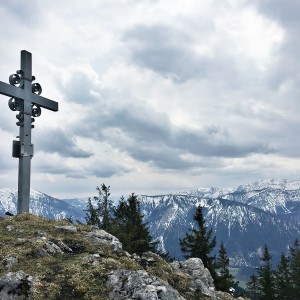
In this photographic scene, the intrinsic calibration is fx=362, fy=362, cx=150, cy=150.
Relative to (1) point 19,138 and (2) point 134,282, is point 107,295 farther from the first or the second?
(1) point 19,138

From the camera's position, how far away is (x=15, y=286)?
41.6 ft

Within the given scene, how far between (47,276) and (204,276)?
30.5 ft

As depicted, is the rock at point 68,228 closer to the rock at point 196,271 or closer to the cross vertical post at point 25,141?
the cross vertical post at point 25,141

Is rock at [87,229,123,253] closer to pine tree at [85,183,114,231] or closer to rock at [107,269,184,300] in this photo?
rock at [107,269,184,300]

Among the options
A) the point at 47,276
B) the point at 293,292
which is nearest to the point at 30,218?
the point at 47,276

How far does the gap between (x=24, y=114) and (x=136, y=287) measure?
15.1 m

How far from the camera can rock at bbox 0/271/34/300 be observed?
12.3 metres

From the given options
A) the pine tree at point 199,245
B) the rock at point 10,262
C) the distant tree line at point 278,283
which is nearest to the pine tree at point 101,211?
the pine tree at point 199,245

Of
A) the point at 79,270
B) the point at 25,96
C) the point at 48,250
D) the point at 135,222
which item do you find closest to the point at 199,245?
the point at 135,222

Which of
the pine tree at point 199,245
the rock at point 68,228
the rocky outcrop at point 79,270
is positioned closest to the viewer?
the rocky outcrop at point 79,270

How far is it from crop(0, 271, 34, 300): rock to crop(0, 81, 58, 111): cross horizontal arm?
1267cm

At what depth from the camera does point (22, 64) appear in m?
23.8

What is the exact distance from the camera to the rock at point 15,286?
485 inches

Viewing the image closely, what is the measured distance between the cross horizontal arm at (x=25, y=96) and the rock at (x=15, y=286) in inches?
499
